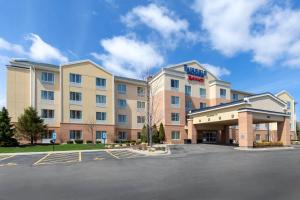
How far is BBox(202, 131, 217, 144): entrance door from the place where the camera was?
44.0 meters

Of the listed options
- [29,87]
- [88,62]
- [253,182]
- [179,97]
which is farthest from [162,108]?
[253,182]

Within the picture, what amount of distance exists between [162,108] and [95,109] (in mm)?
11030

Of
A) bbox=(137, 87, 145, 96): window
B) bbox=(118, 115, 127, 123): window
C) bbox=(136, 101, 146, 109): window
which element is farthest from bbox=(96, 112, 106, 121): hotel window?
bbox=(137, 87, 145, 96): window

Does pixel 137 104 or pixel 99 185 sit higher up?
pixel 137 104

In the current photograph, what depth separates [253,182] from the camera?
9.19 metres

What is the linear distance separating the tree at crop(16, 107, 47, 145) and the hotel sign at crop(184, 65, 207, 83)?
2554cm

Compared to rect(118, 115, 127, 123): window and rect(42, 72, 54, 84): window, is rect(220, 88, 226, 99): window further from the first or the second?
rect(42, 72, 54, 84): window

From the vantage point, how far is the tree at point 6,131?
31.1m

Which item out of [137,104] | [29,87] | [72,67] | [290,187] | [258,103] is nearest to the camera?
[290,187]

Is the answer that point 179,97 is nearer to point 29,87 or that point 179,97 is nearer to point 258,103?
point 258,103

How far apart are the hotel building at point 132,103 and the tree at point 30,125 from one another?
2.44m

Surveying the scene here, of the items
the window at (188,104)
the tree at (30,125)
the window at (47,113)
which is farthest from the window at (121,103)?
the tree at (30,125)

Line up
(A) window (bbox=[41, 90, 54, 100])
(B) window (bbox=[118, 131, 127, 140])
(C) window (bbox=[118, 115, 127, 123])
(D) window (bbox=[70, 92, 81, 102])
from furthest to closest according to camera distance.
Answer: (C) window (bbox=[118, 115, 127, 123]), (B) window (bbox=[118, 131, 127, 140]), (D) window (bbox=[70, 92, 81, 102]), (A) window (bbox=[41, 90, 54, 100])

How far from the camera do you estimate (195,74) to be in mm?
45656
